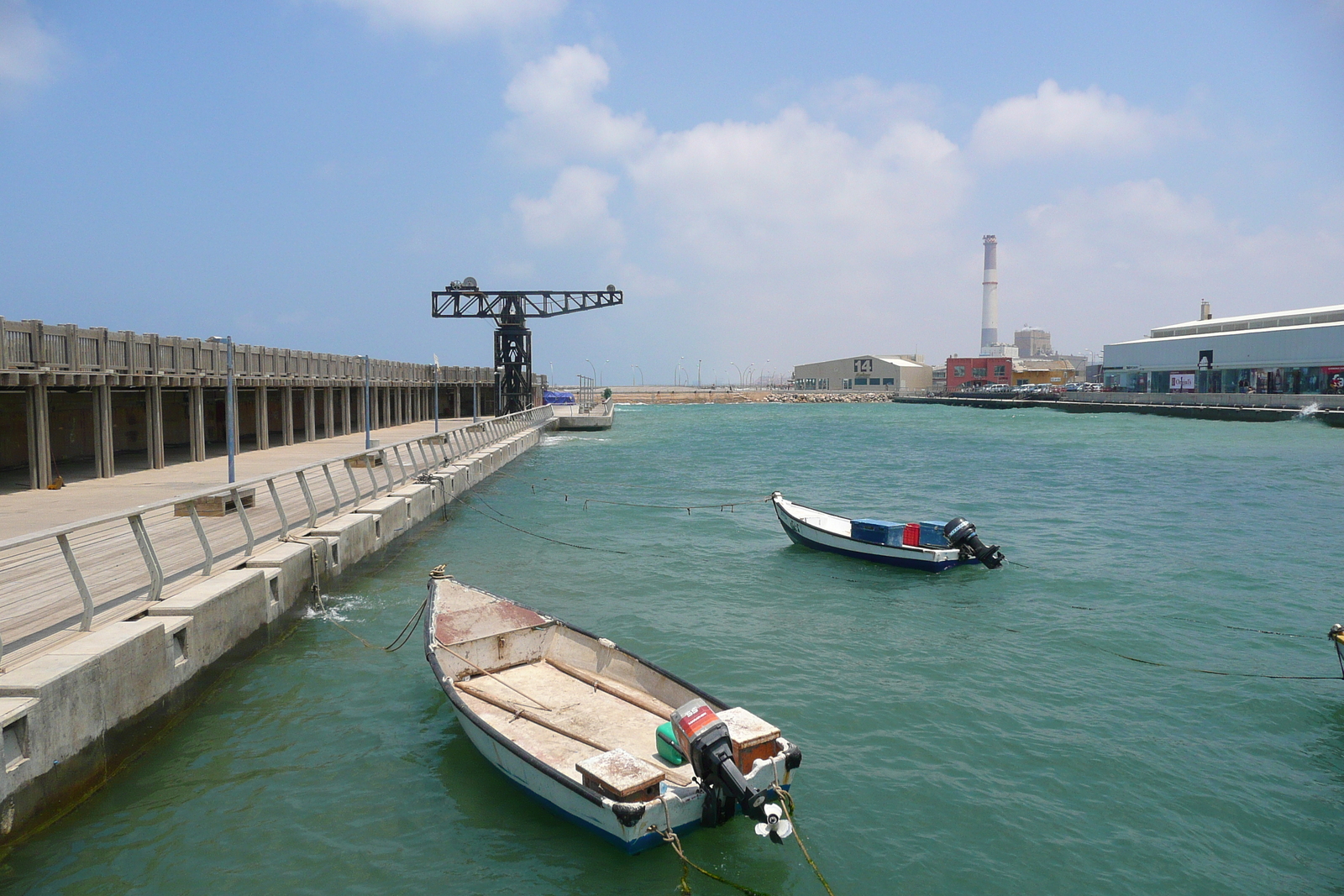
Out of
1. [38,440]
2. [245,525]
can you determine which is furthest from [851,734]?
[38,440]

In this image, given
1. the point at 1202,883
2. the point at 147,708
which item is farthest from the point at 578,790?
the point at 1202,883

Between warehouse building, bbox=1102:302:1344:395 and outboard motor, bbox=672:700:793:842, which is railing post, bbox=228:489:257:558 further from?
warehouse building, bbox=1102:302:1344:395

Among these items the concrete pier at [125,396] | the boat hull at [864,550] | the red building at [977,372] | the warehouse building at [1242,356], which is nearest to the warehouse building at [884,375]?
the red building at [977,372]

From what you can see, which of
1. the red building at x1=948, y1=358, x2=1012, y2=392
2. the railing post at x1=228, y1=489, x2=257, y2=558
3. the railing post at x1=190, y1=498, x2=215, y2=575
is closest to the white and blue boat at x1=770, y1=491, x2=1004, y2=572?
the railing post at x1=228, y1=489, x2=257, y2=558

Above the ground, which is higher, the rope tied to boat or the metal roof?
the metal roof

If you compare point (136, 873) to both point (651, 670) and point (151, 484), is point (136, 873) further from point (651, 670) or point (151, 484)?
point (151, 484)

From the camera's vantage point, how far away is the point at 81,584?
29.0ft

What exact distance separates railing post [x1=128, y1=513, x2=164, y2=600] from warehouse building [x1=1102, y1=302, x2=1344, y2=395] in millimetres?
97280

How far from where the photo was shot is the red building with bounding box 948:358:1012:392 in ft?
502

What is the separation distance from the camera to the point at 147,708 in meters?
9.41

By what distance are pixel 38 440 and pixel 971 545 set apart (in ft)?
76.9

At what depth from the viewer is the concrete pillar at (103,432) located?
896 inches

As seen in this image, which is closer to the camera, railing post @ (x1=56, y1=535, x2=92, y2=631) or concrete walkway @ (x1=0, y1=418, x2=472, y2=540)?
railing post @ (x1=56, y1=535, x2=92, y2=631)

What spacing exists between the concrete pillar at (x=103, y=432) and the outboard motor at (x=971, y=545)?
2298cm
